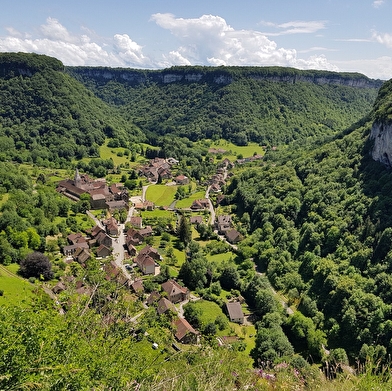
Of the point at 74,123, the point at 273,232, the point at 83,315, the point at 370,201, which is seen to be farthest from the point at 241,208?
the point at 74,123

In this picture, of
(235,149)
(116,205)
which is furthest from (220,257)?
(235,149)

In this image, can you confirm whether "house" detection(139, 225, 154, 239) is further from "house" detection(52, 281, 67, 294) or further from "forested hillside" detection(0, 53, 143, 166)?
"forested hillside" detection(0, 53, 143, 166)

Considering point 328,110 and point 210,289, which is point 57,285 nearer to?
point 210,289

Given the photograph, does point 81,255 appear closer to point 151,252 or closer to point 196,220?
point 151,252

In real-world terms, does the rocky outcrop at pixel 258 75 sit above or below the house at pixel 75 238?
above

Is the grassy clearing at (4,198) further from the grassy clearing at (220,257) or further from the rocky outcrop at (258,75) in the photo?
the rocky outcrop at (258,75)

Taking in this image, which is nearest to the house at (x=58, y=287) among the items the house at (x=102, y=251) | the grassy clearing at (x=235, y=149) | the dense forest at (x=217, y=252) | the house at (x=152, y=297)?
the dense forest at (x=217, y=252)
